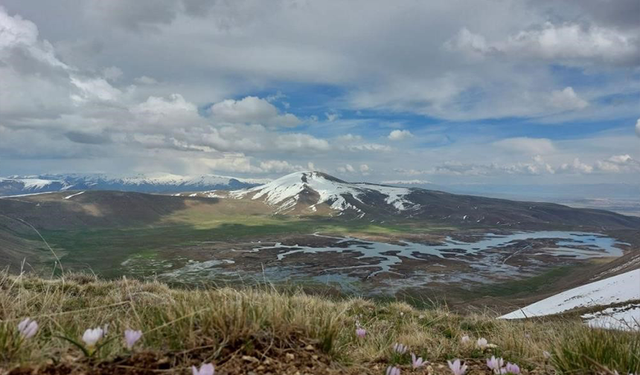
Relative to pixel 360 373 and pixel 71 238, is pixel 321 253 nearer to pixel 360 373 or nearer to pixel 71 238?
pixel 71 238

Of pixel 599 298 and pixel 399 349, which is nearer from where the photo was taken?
pixel 399 349

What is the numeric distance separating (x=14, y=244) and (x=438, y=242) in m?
167

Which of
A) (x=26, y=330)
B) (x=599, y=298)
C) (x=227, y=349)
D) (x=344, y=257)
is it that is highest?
(x=26, y=330)

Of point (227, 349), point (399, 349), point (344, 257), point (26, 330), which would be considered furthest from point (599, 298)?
point (344, 257)

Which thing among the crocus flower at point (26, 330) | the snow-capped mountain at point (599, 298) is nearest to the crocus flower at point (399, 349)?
the crocus flower at point (26, 330)

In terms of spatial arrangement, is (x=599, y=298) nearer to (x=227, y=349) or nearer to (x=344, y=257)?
(x=227, y=349)

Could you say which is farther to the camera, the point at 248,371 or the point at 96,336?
the point at 248,371

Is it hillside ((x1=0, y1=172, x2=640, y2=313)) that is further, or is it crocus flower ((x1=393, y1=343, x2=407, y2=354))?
hillside ((x1=0, y1=172, x2=640, y2=313))

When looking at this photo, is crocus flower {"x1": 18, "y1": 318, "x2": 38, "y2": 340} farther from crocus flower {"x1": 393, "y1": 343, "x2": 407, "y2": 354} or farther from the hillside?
the hillside

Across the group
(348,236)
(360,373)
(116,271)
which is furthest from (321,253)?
(360,373)

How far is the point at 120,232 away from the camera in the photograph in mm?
191500


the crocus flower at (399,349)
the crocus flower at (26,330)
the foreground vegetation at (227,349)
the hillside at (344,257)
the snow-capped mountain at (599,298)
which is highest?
the crocus flower at (26,330)

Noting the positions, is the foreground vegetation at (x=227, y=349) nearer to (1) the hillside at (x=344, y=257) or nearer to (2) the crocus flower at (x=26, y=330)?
(2) the crocus flower at (x=26, y=330)

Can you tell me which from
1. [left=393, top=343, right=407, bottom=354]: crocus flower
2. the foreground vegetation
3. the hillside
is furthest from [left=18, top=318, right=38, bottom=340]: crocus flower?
the hillside
